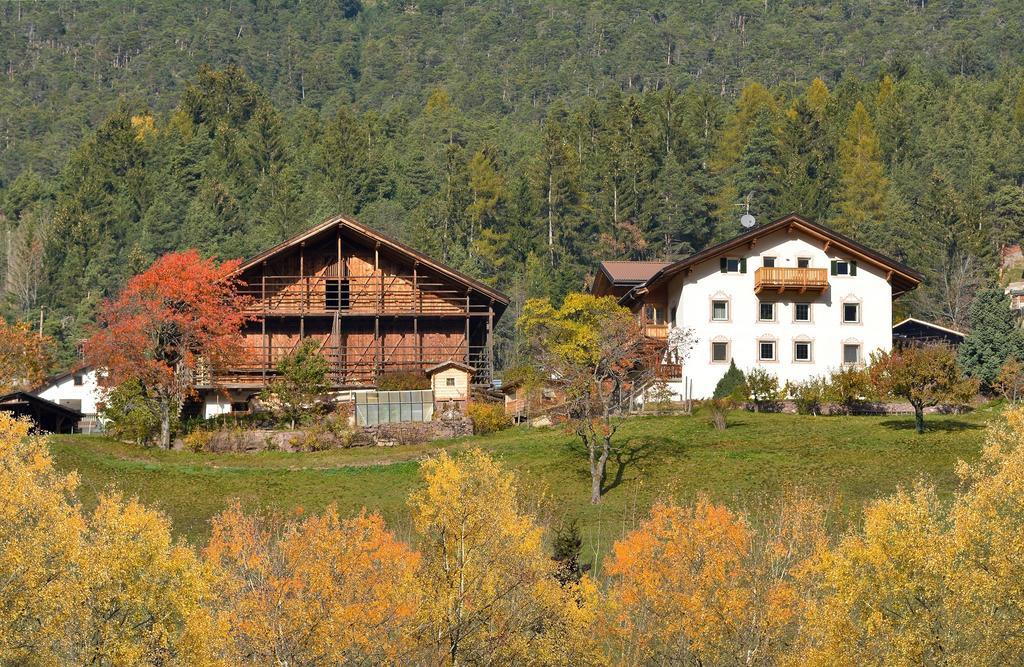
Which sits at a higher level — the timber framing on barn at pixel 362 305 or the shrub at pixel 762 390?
the timber framing on barn at pixel 362 305

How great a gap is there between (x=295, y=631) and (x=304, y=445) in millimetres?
29301

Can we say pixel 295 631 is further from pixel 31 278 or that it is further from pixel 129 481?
pixel 31 278

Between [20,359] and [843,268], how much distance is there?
141 ft

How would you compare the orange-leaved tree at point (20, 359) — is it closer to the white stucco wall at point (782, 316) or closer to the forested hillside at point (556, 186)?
the forested hillside at point (556, 186)

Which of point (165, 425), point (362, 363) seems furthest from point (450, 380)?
point (165, 425)

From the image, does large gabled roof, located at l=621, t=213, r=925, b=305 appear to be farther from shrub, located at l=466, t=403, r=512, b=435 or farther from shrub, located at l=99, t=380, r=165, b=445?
shrub, located at l=99, t=380, r=165, b=445

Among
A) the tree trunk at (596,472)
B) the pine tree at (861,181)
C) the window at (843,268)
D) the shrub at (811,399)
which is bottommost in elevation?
the tree trunk at (596,472)

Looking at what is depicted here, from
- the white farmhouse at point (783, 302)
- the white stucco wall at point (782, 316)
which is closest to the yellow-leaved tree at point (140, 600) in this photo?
the white farmhouse at point (783, 302)

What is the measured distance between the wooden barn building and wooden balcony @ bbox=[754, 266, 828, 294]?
12.6 metres

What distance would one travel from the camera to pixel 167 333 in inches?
2474

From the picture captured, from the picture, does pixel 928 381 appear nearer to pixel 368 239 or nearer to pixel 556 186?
pixel 368 239

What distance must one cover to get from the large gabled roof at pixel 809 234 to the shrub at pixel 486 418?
12.9 metres

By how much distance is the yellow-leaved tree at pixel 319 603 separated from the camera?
29766 mm

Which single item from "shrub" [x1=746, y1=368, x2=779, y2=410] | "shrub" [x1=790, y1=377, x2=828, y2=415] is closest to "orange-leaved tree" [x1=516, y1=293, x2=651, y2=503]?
"shrub" [x1=746, y1=368, x2=779, y2=410]
